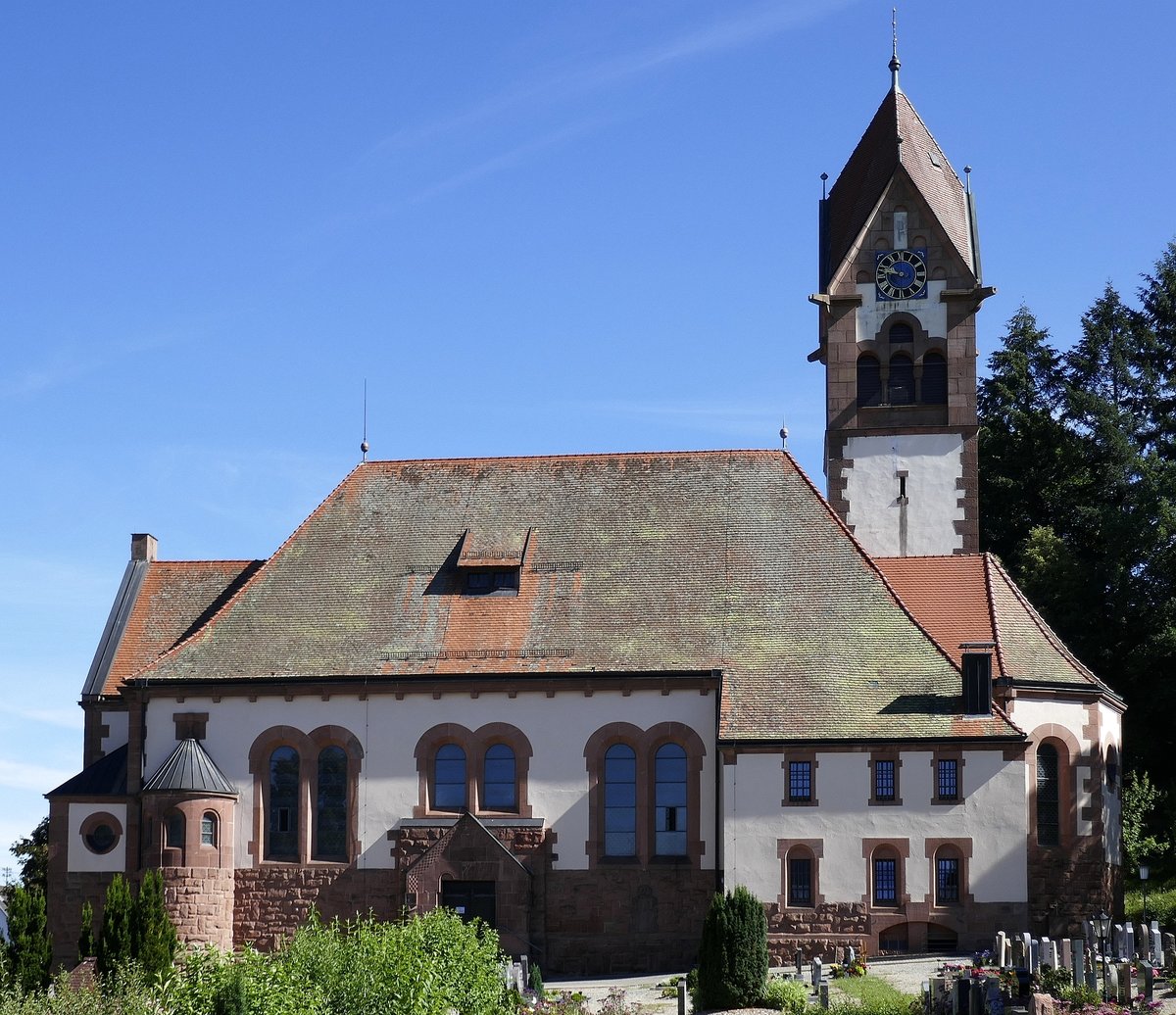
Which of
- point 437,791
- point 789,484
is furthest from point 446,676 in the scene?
point 789,484

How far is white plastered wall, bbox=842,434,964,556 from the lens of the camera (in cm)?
5022

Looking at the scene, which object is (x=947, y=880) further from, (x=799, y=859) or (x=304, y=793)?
(x=304, y=793)

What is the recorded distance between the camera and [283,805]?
4494cm

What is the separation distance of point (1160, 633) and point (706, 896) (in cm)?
2298

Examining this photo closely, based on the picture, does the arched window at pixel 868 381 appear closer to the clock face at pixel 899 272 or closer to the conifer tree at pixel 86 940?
the clock face at pixel 899 272

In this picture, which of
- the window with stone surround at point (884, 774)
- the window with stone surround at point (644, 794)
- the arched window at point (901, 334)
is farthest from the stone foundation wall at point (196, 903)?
the arched window at point (901, 334)

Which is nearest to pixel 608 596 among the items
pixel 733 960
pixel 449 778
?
pixel 449 778

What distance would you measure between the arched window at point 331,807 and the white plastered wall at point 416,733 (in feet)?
1.78

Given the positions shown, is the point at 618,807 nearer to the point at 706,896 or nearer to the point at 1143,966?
the point at 706,896

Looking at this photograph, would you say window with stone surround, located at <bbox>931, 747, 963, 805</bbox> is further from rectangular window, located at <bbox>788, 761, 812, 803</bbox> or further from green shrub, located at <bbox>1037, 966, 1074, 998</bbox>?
green shrub, located at <bbox>1037, 966, 1074, 998</bbox>

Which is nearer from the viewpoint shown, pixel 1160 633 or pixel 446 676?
pixel 446 676

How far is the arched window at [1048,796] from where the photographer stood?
4366 cm

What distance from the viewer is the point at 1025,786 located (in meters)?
42.3

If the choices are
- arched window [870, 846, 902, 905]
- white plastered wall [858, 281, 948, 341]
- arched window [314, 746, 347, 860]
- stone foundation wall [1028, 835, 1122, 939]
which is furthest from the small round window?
white plastered wall [858, 281, 948, 341]
